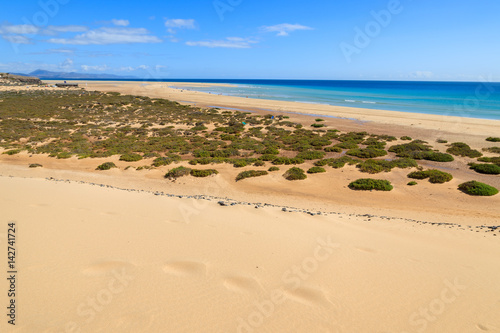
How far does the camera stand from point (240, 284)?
456 centimetres

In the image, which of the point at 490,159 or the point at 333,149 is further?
the point at 333,149

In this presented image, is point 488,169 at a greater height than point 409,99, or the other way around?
point 409,99

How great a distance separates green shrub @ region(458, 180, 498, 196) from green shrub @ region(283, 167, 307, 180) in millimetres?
7438

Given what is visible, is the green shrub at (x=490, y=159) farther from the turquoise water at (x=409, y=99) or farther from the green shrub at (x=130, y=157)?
the turquoise water at (x=409, y=99)

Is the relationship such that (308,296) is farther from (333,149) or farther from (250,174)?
(333,149)

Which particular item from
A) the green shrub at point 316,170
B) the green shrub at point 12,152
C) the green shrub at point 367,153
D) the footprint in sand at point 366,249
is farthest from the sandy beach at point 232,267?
the green shrub at point 12,152

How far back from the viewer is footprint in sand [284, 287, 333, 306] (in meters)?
4.29

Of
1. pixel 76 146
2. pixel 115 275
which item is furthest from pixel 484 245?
pixel 76 146

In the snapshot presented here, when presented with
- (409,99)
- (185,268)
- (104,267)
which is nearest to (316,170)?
(185,268)

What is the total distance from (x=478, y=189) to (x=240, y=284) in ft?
42.4

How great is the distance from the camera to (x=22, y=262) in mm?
4645

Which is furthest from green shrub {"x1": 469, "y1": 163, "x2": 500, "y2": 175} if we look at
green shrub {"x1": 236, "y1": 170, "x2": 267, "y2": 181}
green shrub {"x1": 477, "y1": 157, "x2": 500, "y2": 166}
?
green shrub {"x1": 236, "y1": 170, "x2": 267, "y2": 181}

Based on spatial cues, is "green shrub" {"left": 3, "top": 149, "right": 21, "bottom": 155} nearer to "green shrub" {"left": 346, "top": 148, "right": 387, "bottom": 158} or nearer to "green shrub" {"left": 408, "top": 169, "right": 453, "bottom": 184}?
"green shrub" {"left": 346, "top": 148, "right": 387, "bottom": 158}

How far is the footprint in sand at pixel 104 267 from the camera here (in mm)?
4564
